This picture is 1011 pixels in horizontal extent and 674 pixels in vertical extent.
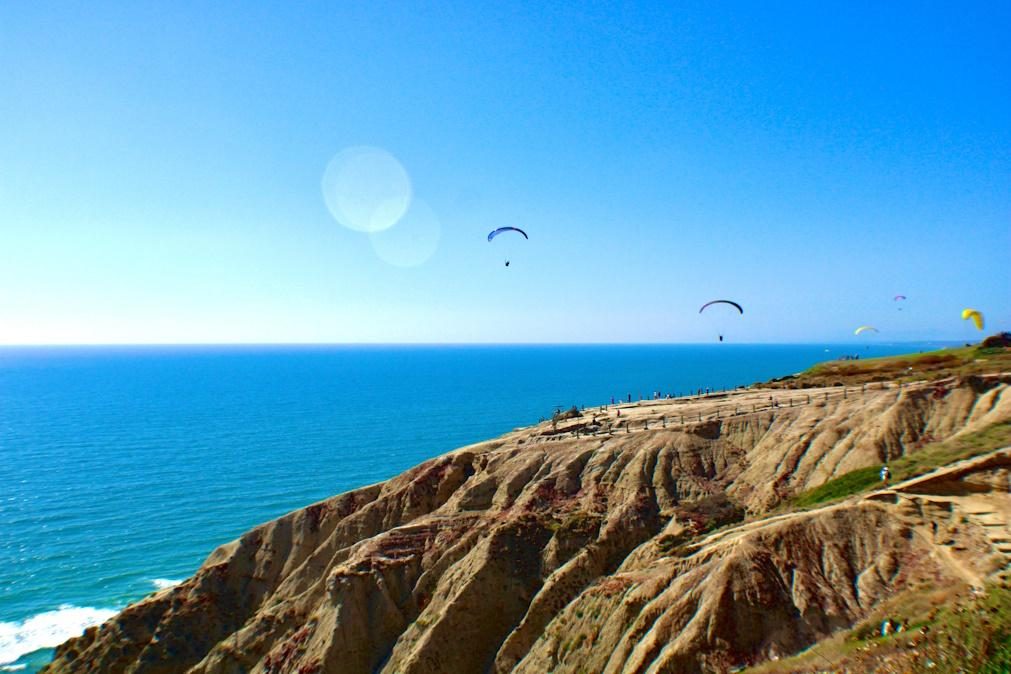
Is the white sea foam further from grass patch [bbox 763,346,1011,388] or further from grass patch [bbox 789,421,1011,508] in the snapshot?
grass patch [bbox 763,346,1011,388]

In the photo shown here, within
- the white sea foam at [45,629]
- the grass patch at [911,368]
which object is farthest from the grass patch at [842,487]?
the white sea foam at [45,629]

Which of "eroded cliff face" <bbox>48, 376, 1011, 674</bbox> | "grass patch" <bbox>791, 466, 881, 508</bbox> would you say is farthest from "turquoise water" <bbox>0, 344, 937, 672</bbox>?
"grass patch" <bbox>791, 466, 881, 508</bbox>

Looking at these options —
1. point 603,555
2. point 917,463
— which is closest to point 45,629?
point 603,555

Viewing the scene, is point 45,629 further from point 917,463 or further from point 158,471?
point 917,463

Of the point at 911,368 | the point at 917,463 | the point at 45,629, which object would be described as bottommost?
the point at 45,629

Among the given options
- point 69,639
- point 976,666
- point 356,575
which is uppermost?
point 976,666

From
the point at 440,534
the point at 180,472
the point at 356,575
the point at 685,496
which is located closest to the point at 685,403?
the point at 685,496

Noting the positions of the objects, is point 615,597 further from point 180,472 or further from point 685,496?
point 180,472
